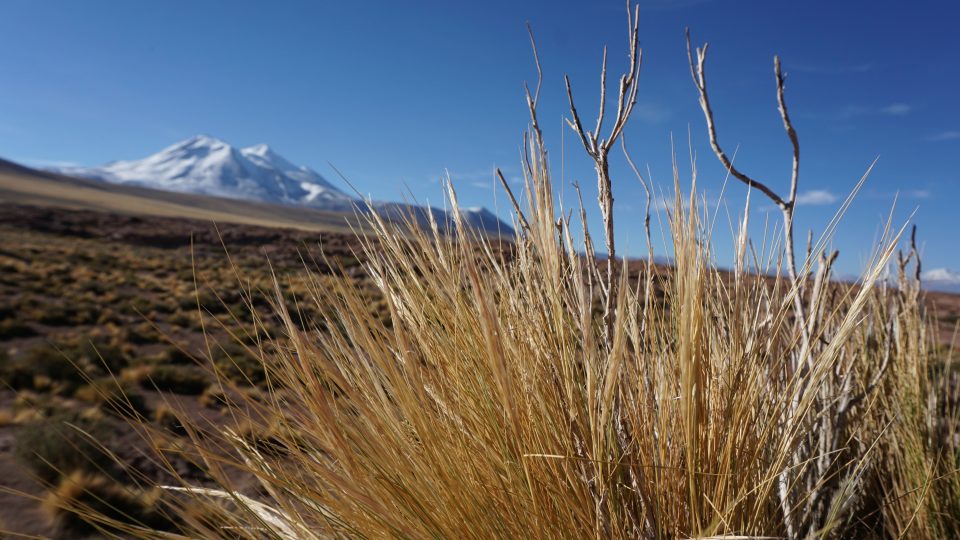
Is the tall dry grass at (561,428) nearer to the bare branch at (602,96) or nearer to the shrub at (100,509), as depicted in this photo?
the bare branch at (602,96)

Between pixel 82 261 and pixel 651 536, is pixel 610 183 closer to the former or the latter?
pixel 651 536

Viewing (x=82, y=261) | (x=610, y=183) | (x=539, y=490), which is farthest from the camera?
(x=82, y=261)

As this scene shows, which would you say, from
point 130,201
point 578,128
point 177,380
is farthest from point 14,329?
point 130,201

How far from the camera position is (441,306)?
89 centimetres

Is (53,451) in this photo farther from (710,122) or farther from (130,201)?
(130,201)

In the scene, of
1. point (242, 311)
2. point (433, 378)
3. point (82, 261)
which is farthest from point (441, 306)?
point (82, 261)

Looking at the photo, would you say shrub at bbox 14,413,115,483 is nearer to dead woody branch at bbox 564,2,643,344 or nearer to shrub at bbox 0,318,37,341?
dead woody branch at bbox 564,2,643,344

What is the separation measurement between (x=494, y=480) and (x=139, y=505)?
146 inches

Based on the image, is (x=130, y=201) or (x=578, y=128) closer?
(x=578, y=128)

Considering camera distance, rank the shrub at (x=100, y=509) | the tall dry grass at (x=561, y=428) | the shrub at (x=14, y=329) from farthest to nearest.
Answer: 1. the shrub at (x=14, y=329)
2. the shrub at (x=100, y=509)
3. the tall dry grass at (x=561, y=428)

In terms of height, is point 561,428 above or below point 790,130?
below

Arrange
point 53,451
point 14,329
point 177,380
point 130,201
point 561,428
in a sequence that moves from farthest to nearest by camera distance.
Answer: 1. point 130,201
2. point 14,329
3. point 177,380
4. point 53,451
5. point 561,428

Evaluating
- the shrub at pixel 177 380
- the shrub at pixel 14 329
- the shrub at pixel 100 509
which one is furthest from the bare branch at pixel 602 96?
the shrub at pixel 14 329

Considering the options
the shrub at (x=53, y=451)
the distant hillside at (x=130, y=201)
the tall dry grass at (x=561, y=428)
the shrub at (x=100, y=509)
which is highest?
the distant hillside at (x=130, y=201)
